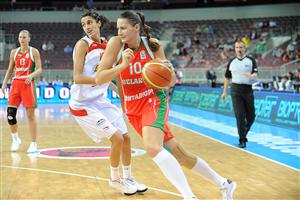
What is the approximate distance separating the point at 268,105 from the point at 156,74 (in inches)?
383

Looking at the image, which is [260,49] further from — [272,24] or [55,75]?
[55,75]

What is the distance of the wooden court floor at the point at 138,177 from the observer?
5.17m

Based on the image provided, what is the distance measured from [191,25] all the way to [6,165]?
3090 centimetres

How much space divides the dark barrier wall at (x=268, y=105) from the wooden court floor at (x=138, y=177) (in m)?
3.49

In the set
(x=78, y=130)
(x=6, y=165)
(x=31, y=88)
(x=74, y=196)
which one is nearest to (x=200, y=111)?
(x=78, y=130)

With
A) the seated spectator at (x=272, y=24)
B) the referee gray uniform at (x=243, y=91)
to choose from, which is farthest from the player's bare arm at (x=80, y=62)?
the seated spectator at (x=272, y=24)

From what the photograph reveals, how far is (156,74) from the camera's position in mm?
4211

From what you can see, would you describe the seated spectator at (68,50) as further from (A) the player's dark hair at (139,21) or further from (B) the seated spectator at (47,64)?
(A) the player's dark hair at (139,21)

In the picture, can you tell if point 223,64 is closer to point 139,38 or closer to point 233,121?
point 233,121

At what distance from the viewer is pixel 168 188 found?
18.0ft

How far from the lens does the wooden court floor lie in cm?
517

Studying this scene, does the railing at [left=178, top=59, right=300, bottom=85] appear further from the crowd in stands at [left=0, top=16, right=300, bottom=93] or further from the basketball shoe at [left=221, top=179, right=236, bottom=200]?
the basketball shoe at [left=221, top=179, right=236, bottom=200]

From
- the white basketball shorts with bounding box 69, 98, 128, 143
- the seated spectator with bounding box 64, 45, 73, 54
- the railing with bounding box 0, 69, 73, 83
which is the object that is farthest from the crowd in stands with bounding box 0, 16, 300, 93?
the white basketball shorts with bounding box 69, 98, 128, 143

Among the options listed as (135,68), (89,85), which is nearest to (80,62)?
(89,85)
